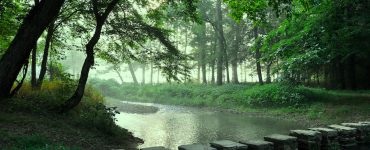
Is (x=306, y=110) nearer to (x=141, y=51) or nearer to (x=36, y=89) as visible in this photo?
(x=141, y=51)

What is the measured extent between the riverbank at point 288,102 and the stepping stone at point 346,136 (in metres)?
7.18

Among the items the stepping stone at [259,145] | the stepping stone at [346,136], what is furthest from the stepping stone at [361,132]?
the stepping stone at [259,145]

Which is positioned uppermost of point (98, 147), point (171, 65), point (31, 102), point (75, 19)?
point (75, 19)

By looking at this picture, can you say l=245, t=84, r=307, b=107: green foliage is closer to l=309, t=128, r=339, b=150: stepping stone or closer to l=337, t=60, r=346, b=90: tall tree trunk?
l=337, t=60, r=346, b=90: tall tree trunk

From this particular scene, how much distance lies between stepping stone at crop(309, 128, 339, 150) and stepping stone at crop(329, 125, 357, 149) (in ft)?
0.82

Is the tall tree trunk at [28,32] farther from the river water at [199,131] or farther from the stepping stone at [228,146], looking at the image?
the stepping stone at [228,146]

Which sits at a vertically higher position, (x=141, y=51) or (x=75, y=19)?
(x=75, y=19)

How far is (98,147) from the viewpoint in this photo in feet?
30.1

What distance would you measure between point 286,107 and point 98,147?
1347cm

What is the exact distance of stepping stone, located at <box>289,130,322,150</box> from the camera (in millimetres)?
6629

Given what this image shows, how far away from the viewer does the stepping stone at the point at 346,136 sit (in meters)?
7.50

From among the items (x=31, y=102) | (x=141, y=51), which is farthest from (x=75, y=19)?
(x=31, y=102)

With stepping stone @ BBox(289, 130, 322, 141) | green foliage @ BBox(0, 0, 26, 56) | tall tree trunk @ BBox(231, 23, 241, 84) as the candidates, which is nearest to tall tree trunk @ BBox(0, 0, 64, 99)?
green foliage @ BBox(0, 0, 26, 56)

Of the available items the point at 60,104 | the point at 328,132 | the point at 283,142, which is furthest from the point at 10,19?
the point at 328,132
